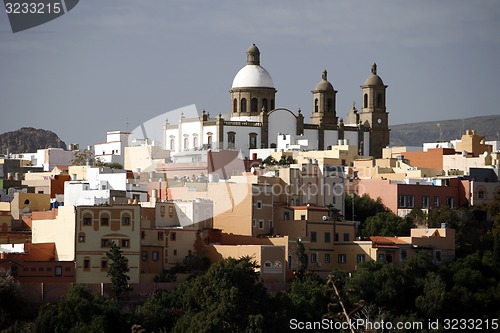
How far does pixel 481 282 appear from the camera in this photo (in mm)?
38406

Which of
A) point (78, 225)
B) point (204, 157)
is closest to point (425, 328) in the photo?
point (78, 225)

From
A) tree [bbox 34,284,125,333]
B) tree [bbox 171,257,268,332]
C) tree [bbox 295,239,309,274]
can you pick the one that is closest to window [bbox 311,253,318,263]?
tree [bbox 295,239,309,274]

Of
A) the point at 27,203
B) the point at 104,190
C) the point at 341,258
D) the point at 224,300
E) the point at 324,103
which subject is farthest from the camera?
the point at 324,103

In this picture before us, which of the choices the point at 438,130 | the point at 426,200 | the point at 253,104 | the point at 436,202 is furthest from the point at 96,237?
the point at 438,130

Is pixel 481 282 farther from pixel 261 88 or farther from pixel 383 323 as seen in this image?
pixel 261 88

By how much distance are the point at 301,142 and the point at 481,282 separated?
66.3 feet

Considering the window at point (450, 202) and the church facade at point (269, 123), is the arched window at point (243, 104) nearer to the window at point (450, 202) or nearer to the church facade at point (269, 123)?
the church facade at point (269, 123)

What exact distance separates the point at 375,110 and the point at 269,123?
6551 mm

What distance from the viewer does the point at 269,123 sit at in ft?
193

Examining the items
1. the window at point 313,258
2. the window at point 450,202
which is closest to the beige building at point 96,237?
the window at point 313,258

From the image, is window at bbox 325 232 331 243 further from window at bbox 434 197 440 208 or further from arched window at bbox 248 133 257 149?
arched window at bbox 248 133 257 149

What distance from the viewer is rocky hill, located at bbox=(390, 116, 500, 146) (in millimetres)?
164000

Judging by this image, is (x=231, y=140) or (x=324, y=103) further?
(x=324, y=103)

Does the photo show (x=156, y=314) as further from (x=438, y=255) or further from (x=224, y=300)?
(x=438, y=255)
